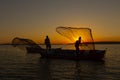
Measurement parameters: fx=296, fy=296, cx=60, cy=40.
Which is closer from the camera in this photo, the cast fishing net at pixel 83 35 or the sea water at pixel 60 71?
the sea water at pixel 60 71

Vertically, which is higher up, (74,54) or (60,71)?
(74,54)

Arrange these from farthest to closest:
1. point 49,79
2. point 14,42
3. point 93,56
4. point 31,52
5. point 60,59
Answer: point 31,52 < point 14,42 < point 60,59 < point 93,56 < point 49,79

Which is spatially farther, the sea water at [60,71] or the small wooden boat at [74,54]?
the small wooden boat at [74,54]

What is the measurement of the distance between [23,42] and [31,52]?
723 inches

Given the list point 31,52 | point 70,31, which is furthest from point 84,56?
point 31,52

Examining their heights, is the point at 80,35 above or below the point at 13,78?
above

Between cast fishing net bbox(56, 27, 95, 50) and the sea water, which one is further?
cast fishing net bbox(56, 27, 95, 50)

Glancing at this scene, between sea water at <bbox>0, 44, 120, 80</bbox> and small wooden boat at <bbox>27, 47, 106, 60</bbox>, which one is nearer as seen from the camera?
sea water at <bbox>0, 44, 120, 80</bbox>

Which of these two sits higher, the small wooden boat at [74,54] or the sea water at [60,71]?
the small wooden boat at [74,54]

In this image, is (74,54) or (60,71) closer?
(60,71)

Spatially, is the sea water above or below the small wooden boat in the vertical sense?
below

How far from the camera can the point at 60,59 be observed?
3609 centimetres

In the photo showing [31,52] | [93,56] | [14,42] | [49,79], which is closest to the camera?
[49,79]

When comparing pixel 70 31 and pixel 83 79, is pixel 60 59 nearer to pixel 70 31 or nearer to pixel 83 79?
pixel 70 31
